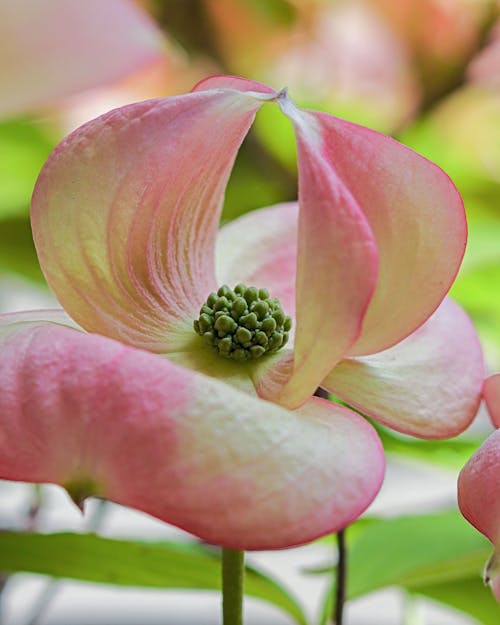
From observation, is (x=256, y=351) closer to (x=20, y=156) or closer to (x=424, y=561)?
(x=424, y=561)

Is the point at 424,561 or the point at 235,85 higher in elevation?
the point at 235,85

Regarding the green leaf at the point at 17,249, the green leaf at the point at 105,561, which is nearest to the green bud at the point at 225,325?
the green leaf at the point at 105,561

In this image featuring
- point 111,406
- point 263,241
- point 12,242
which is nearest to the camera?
point 111,406

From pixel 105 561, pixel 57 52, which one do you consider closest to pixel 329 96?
pixel 57 52

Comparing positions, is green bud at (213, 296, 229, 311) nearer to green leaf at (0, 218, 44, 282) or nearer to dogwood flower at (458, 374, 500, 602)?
dogwood flower at (458, 374, 500, 602)

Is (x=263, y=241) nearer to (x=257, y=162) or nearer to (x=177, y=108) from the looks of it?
(x=177, y=108)

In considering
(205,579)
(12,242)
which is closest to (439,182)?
(205,579)
